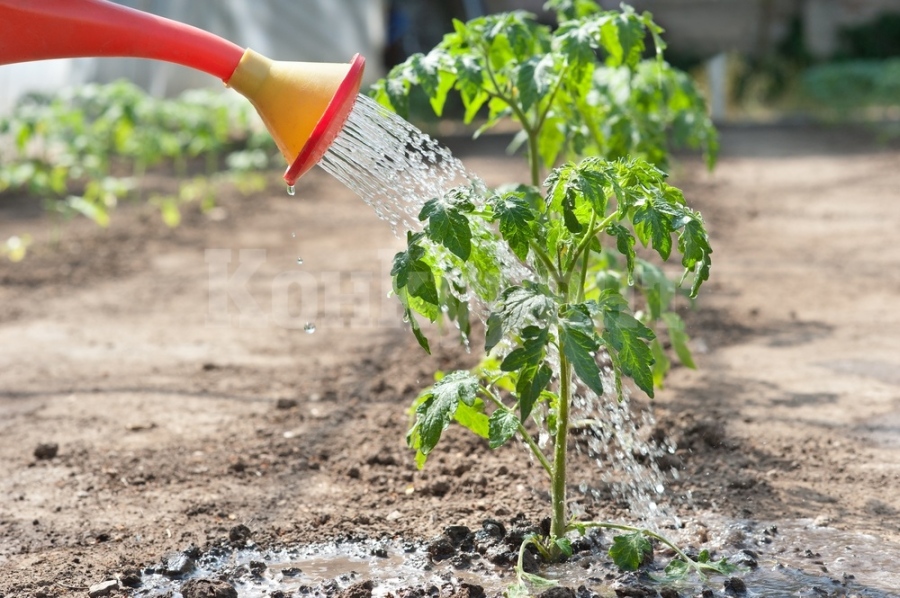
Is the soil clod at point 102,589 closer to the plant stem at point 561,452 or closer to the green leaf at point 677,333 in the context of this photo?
the plant stem at point 561,452

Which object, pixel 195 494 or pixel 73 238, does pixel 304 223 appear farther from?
pixel 195 494

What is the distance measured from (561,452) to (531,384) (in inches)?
14.7

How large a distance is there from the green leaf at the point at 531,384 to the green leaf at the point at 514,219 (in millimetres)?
266

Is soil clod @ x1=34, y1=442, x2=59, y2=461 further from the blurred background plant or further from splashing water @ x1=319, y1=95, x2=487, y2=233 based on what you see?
the blurred background plant

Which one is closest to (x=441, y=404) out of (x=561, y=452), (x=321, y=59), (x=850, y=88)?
(x=561, y=452)

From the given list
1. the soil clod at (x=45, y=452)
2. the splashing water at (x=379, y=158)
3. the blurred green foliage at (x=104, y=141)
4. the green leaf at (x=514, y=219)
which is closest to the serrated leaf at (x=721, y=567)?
the green leaf at (x=514, y=219)

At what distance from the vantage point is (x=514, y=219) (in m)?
2.32

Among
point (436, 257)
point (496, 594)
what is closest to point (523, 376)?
point (436, 257)

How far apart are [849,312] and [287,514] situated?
10.2ft

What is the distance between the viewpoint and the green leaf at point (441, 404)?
234 cm

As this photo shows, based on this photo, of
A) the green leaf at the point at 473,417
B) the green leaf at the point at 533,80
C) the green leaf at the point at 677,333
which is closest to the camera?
the green leaf at the point at 473,417

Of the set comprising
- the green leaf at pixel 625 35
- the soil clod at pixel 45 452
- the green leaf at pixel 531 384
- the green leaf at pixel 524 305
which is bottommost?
the soil clod at pixel 45 452

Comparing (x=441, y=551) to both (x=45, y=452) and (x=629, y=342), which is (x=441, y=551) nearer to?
(x=629, y=342)

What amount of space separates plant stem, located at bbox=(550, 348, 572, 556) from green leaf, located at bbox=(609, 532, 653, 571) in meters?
0.15
